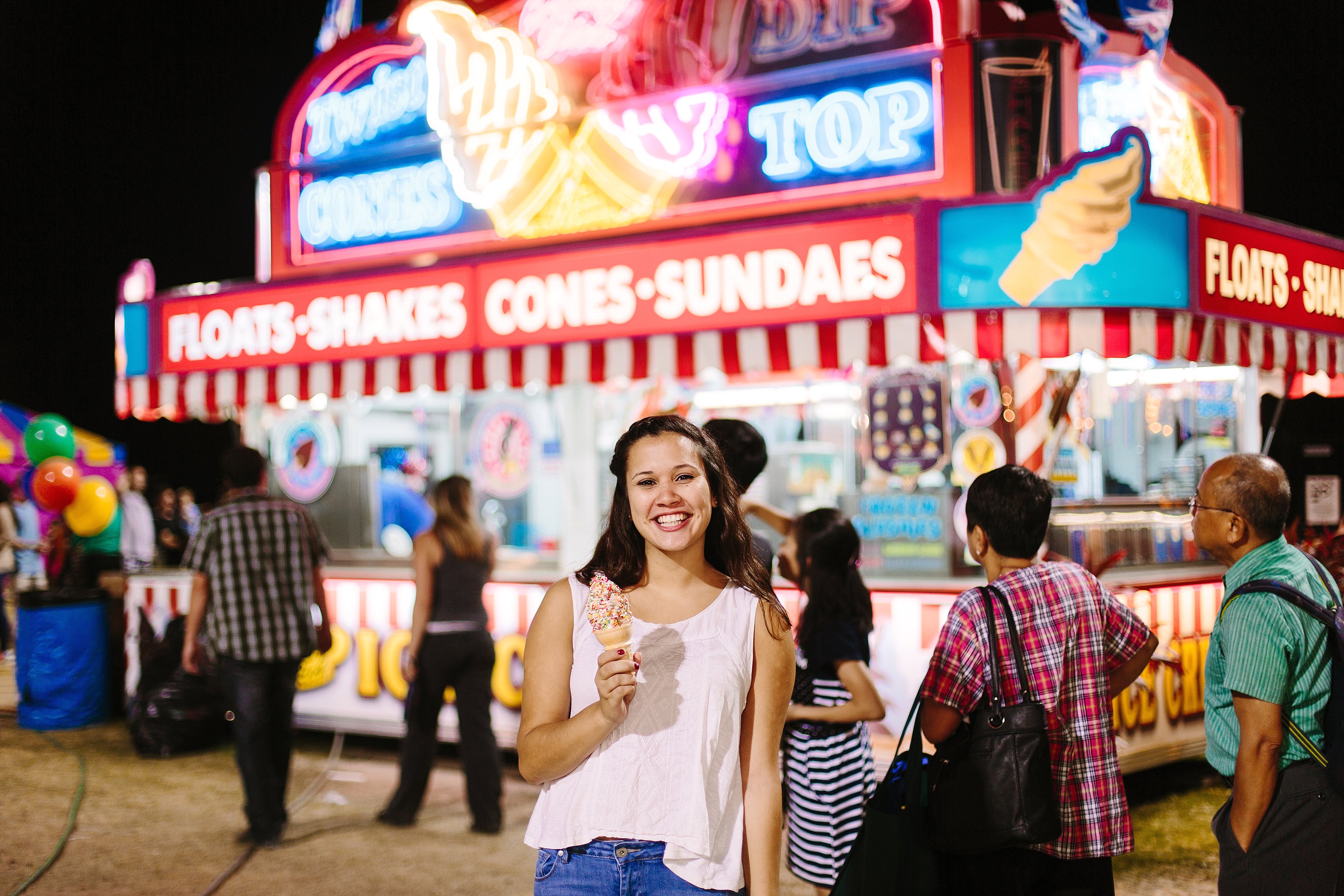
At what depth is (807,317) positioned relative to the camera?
6.00 metres

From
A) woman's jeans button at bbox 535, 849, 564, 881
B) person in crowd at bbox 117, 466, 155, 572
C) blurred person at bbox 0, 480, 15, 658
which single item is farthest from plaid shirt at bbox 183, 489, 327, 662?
blurred person at bbox 0, 480, 15, 658

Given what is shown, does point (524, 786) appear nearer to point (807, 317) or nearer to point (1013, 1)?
point (807, 317)

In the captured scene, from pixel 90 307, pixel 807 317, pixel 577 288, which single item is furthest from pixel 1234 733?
pixel 90 307

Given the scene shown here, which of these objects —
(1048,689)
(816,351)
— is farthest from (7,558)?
(1048,689)

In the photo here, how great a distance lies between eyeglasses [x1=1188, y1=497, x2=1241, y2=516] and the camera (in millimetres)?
3062

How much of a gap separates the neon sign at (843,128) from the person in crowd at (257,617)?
3.55 metres

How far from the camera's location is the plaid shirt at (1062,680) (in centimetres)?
278

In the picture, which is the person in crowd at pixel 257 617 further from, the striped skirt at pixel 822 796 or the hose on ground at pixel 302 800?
the striped skirt at pixel 822 796

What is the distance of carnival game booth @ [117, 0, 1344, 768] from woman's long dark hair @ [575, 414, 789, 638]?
3393 mm

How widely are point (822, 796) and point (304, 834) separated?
3.27 meters

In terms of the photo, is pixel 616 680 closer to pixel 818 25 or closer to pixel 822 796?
pixel 822 796

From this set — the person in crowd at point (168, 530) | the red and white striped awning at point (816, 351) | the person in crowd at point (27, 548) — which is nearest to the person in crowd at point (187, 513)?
the person in crowd at point (168, 530)

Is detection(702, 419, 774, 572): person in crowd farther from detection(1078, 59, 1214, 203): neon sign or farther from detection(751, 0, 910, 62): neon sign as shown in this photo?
detection(1078, 59, 1214, 203): neon sign

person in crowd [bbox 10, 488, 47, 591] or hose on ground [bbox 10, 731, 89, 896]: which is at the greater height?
person in crowd [bbox 10, 488, 47, 591]
